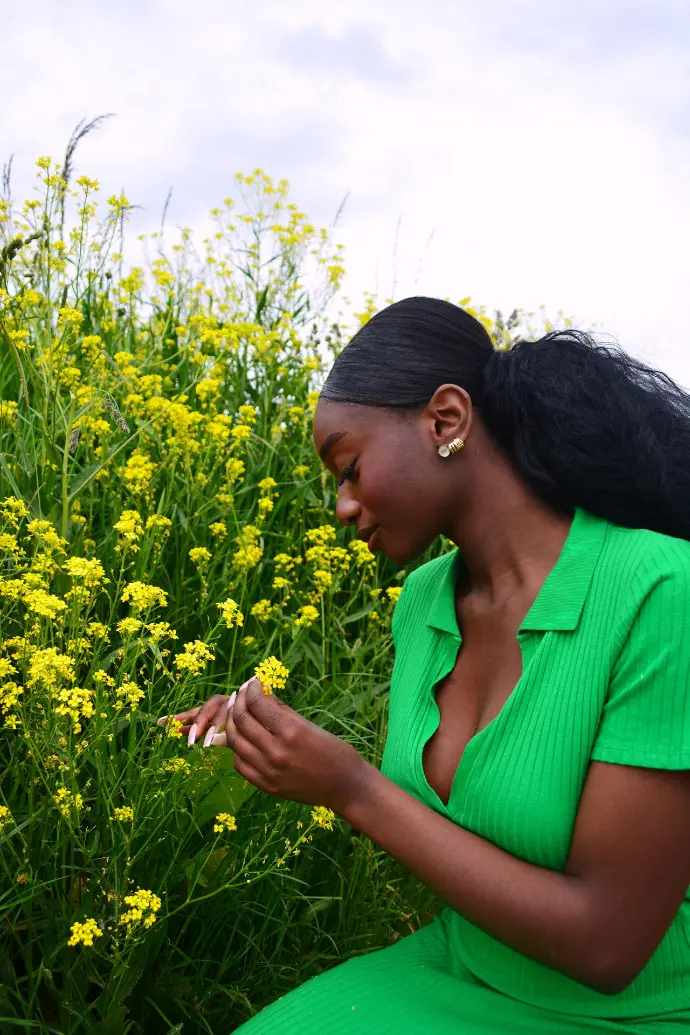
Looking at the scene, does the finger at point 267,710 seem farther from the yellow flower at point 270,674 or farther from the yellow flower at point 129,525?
the yellow flower at point 129,525

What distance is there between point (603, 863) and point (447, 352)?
0.97 m

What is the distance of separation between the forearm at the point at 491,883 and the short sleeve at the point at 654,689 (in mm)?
227

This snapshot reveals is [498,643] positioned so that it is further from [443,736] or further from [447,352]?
[447,352]

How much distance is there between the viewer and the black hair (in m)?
1.97

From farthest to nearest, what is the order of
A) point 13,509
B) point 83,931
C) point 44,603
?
point 13,509 < point 44,603 < point 83,931

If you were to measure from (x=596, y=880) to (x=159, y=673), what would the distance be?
1638 mm

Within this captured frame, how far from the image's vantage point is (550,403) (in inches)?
79.0

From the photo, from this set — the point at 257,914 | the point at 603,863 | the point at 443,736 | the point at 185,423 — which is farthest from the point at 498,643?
the point at 185,423

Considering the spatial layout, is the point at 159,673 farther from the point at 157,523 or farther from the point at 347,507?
the point at 347,507

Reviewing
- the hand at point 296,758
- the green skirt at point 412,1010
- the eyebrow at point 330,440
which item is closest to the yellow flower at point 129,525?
the eyebrow at point 330,440

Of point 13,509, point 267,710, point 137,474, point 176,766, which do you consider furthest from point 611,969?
point 137,474

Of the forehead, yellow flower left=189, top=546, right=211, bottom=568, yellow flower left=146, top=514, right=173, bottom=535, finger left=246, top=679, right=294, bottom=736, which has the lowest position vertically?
finger left=246, top=679, right=294, bottom=736

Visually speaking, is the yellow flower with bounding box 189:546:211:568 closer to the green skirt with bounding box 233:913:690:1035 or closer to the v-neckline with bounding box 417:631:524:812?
the v-neckline with bounding box 417:631:524:812

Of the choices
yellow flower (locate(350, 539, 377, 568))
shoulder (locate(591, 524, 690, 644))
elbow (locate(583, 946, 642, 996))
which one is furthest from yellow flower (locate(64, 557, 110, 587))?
yellow flower (locate(350, 539, 377, 568))
